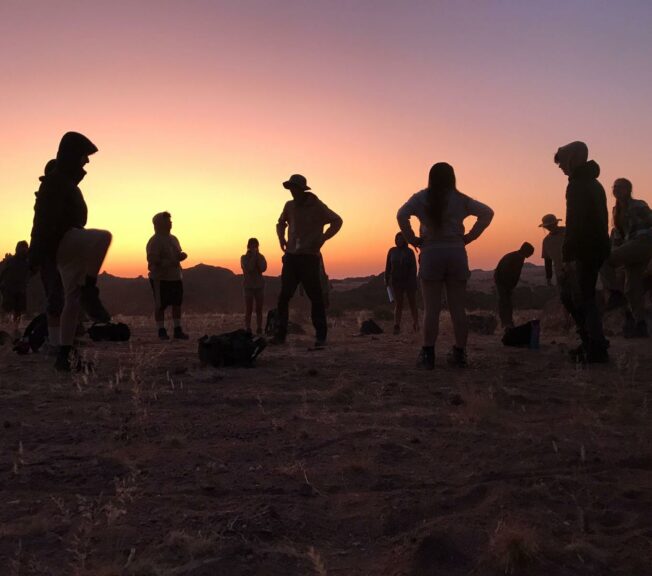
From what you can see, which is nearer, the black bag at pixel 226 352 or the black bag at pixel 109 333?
the black bag at pixel 226 352

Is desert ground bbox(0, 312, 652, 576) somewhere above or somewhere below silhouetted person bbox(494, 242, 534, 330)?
below

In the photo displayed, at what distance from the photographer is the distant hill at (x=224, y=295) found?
34.2 m

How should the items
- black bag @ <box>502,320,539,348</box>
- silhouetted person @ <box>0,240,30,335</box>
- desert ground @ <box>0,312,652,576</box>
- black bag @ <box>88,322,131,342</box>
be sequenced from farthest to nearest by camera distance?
1. silhouetted person @ <box>0,240,30,335</box>
2. black bag @ <box>88,322,131,342</box>
3. black bag @ <box>502,320,539,348</box>
4. desert ground @ <box>0,312,652,576</box>

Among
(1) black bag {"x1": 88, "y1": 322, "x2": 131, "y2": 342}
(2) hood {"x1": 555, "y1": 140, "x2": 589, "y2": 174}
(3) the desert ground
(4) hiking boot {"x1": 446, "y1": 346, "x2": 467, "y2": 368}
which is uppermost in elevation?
(2) hood {"x1": 555, "y1": 140, "x2": 589, "y2": 174}

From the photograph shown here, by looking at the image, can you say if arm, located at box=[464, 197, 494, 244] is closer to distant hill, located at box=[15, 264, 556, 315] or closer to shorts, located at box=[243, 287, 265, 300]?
shorts, located at box=[243, 287, 265, 300]

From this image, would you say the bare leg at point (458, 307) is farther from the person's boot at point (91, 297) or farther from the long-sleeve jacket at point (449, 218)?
the person's boot at point (91, 297)

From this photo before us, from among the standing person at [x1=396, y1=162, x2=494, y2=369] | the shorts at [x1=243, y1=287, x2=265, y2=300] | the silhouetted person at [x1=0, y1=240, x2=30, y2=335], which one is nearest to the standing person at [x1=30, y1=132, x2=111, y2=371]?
the standing person at [x1=396, y1=162, x2=494, y2=369]

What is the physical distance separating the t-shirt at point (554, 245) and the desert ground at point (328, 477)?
14.5 ft

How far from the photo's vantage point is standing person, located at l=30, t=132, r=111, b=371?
5.75 meters

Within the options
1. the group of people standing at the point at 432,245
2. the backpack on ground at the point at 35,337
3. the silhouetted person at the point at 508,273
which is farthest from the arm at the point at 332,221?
the silhouetted person at the point at 508,273

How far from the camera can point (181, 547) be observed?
224 centimetres

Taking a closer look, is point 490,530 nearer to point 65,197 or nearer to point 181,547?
point 181,547

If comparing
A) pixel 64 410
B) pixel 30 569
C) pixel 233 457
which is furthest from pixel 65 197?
pixel 30 569

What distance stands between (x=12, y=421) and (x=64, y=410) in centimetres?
36
